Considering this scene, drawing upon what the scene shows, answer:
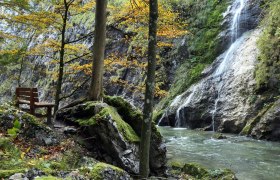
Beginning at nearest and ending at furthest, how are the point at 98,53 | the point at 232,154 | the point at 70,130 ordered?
the point at 70,130 → the point at 98,53 → the point at 232,154

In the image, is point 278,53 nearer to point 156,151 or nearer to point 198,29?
point 198,29

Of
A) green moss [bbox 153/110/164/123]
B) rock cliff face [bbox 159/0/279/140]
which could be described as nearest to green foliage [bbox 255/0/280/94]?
rock cliff face [bbox 159/0/279/140]

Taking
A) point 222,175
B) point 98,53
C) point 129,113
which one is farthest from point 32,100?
point 222,175

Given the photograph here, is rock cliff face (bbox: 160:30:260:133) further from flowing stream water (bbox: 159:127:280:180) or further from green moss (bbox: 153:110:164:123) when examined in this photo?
flowing stream water (bbox: 159:127:280:180)

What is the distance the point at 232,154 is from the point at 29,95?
782 centimetres

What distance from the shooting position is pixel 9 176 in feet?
12.4

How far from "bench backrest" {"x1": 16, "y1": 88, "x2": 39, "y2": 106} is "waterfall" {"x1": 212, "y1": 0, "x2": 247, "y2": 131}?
11923 millimetres

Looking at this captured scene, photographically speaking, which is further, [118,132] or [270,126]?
[270,126]

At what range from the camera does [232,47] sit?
2319 centimetres

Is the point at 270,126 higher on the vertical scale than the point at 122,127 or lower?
lower

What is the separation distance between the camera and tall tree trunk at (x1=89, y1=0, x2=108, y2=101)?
10.1m

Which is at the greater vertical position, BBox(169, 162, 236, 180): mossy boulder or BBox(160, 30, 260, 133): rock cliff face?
BBox(160, 30, 260, 133): rock cliff face

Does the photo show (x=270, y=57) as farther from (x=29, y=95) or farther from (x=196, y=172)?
(x=29, y=95)

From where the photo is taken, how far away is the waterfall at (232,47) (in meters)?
21.1
